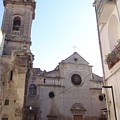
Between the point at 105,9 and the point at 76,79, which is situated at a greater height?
the point at 105,9

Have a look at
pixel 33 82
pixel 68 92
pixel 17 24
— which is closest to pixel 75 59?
pixel 68 92

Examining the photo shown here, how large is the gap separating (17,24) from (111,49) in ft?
49.2

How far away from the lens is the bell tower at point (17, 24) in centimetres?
2108

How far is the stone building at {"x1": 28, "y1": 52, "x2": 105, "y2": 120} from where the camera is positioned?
2437 centimetres

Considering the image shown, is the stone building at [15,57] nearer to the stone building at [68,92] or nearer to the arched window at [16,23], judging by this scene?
the arched window at [16,23]

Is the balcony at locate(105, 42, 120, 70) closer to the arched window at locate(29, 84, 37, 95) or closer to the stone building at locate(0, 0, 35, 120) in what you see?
the stone building at locate(0, 0, 35, 120)

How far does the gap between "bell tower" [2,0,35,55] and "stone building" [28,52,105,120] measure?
19.2ft

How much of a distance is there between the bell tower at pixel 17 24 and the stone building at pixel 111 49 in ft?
36.5

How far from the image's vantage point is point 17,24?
2302 cm

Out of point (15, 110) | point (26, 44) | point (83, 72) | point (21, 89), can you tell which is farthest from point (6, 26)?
point (83, 72)

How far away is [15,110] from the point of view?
662 inches

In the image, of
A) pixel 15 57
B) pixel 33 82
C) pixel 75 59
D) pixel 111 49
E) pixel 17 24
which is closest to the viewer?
pixel 111 49

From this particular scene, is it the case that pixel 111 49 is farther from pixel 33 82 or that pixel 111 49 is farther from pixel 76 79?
pixel 76 79

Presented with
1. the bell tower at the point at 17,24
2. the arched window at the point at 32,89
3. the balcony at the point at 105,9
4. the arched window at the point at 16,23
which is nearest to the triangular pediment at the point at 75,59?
the arched window at the point at 32,89
